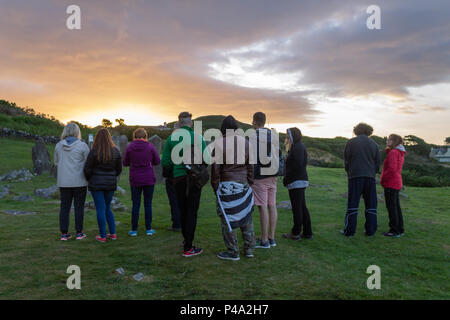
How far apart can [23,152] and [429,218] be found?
989 inches

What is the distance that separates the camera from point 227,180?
18.3 ft

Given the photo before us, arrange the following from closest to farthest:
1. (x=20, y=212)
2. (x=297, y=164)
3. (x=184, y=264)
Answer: (x=184, y=264), (x=297, y=164), (x=20, y=212)

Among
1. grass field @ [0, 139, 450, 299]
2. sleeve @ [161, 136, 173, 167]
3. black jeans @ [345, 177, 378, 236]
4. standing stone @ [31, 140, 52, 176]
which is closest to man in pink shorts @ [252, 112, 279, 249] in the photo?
grass field @ [0, 139, 450, 299]

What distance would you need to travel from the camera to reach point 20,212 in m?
9.67

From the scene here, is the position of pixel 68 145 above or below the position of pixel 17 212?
above

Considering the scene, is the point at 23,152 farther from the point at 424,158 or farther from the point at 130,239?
the point at 424,158

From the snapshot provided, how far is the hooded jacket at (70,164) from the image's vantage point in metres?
6.67

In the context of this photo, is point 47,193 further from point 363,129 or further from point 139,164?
point 363,129

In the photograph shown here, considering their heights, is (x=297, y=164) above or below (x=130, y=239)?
above

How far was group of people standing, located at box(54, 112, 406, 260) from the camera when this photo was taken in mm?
5633

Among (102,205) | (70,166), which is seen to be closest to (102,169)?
(70,166)

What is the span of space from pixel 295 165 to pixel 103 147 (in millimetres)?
3978
